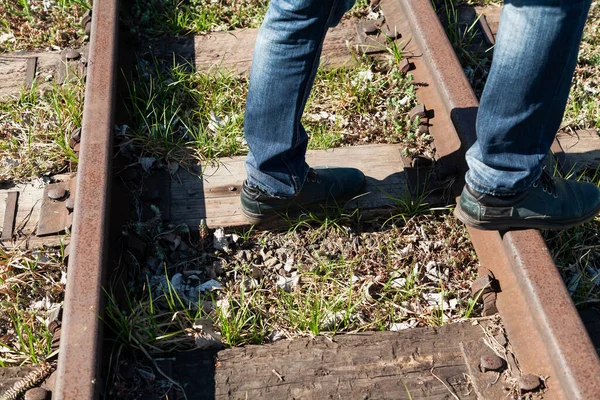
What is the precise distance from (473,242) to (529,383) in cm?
76

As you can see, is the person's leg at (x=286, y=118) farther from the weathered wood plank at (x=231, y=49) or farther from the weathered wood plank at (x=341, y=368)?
the weathered wood plank at (x=231, y=49)

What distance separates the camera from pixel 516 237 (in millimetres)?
2994

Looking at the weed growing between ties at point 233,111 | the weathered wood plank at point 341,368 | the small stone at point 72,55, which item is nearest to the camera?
the weathered wood plank at point 341,368

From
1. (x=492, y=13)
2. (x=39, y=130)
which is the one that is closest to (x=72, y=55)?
(x=39, y=130)

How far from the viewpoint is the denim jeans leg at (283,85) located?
2564mm

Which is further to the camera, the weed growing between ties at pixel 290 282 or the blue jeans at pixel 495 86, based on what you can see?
the weed growing between ties at pixel 290 282

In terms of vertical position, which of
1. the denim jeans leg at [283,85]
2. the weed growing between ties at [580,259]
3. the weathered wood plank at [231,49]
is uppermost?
the denim jeans leg at [283,85]

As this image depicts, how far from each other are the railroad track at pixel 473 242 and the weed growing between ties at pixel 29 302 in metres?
0.30

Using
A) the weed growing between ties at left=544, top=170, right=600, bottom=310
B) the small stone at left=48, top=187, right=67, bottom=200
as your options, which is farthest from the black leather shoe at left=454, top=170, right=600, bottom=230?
the small stone at left=48, top=187, right=67, bottom=200

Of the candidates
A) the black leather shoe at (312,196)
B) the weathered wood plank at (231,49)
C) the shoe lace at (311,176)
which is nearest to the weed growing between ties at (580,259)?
the black leather shoe at (312,196)

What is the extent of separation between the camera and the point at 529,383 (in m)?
2.66

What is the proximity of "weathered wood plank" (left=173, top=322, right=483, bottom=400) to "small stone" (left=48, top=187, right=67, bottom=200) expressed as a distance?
3.50 feet

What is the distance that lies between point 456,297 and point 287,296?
2.50ft

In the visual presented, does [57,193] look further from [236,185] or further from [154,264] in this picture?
[236,185]
